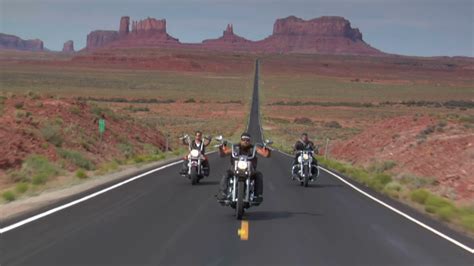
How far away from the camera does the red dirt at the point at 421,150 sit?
84.8 feet

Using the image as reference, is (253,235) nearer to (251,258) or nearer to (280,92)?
(251,258)

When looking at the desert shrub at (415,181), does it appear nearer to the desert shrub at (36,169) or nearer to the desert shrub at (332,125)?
the desert shrub at (36,169)

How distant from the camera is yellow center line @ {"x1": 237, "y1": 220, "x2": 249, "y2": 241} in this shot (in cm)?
1145

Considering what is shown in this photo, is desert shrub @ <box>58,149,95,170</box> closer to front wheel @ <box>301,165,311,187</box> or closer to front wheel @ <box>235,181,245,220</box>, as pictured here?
front wheel @ <box>301,165,311,187</box>

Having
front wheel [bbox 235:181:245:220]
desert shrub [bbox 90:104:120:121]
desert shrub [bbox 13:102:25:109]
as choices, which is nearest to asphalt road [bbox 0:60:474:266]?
front wheel [bbox 235:181:245:220]

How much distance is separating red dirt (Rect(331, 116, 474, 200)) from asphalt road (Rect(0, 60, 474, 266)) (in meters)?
9.04

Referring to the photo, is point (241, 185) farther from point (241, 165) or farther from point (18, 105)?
point (18, 105)

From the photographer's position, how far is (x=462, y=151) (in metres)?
29.5

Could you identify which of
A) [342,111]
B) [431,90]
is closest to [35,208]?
[342,111]

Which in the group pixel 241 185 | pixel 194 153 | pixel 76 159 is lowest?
pixel 76 159

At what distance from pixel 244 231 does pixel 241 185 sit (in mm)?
1352

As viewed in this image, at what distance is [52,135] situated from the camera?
97.9 feet

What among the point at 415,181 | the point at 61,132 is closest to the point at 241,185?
the point at 415,181

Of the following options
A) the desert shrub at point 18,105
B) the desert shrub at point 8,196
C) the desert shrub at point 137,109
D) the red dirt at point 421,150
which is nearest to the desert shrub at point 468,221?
the red dirt at point 421,150
